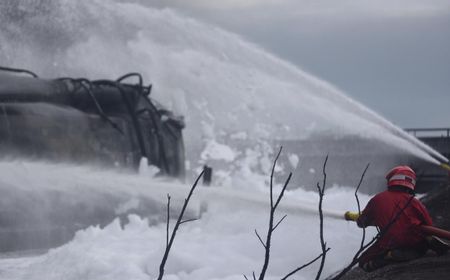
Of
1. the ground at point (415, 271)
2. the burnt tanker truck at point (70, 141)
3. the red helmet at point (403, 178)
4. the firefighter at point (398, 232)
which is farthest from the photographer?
the burnt tanker truck at point (70, 141)

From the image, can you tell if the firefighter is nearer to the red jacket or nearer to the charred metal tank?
the red jacket

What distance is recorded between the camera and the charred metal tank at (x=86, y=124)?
11961mm

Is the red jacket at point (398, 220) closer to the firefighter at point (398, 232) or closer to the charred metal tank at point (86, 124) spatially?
the firefighter at point (398, 232)

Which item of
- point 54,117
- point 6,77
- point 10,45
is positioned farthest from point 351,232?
point 10,45

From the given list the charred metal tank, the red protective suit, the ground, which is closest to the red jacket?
the red protective suit

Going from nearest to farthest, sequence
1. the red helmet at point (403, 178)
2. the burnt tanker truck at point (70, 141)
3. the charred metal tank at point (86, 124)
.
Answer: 1. the red helmet at point (403, 178)
2. the burnt tanker truck at point (70, 141)
3. the charred metal tank at point (86, 124)

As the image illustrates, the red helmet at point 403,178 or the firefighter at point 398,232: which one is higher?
the red helmet at point 403,178

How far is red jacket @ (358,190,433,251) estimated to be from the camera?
21.9 feet

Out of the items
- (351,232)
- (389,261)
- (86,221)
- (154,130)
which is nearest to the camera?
(389,261)

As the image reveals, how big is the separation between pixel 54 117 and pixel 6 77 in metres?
0.95

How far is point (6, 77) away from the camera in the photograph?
41.4 ft

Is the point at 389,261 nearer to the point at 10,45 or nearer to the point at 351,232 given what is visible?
the point at 351,232

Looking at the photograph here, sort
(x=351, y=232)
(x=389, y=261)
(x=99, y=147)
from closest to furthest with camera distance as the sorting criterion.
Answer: (x=389, y=261)
(x=351, y=232)
(x=99, y=147)

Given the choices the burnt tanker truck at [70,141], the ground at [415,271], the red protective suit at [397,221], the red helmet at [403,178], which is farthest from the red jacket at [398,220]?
the burnt tanker truck at [70,141]
